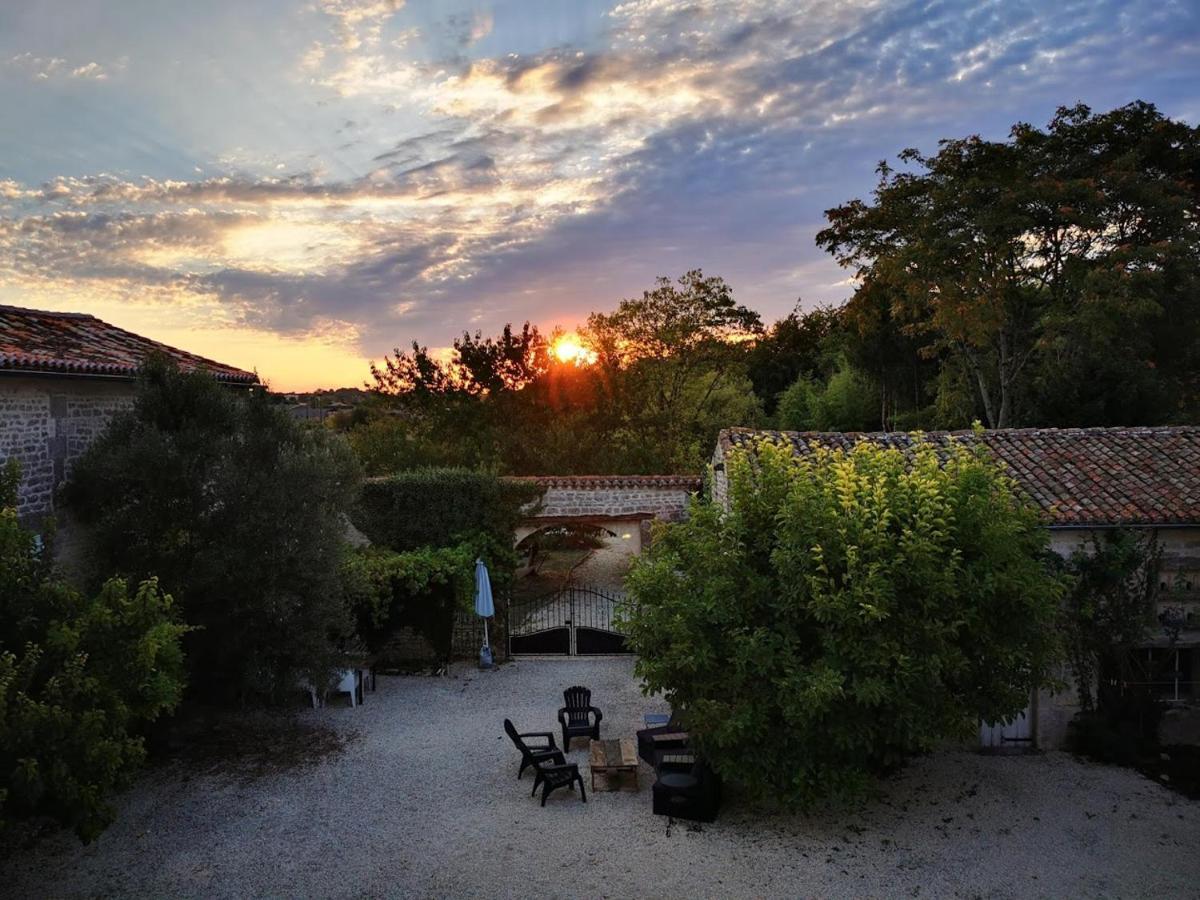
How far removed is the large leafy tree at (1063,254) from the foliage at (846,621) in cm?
1611

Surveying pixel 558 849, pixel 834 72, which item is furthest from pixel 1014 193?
pixel 558 849

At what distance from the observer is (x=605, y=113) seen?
15.3 m

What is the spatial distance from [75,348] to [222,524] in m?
4.22

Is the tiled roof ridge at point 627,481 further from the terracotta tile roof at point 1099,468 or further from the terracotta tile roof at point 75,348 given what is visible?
the terracotta tile roof at point 75,348

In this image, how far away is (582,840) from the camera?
31.2 feet

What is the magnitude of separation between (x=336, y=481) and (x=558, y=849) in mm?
6876

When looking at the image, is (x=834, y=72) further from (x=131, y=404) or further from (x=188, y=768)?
(x=188, y=768)

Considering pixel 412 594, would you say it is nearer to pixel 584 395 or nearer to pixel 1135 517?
pixel 1135 517

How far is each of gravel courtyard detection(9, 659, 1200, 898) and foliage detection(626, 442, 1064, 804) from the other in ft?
3.40

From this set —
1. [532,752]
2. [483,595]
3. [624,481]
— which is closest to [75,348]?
[483,595]

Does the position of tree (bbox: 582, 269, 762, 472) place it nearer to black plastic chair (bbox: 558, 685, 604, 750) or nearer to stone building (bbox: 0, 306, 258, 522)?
black plastic chair (bbox: 558, 685, 604, 750)

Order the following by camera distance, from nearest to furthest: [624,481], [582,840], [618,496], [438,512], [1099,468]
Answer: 1. [582,840]
2. [1099,468]
3. [438,512]
4. [624,481]
5. [618,496]

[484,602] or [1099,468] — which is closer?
[1099,468]

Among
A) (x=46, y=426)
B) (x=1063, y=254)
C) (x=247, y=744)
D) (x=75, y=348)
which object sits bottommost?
(x=247, y=744)
